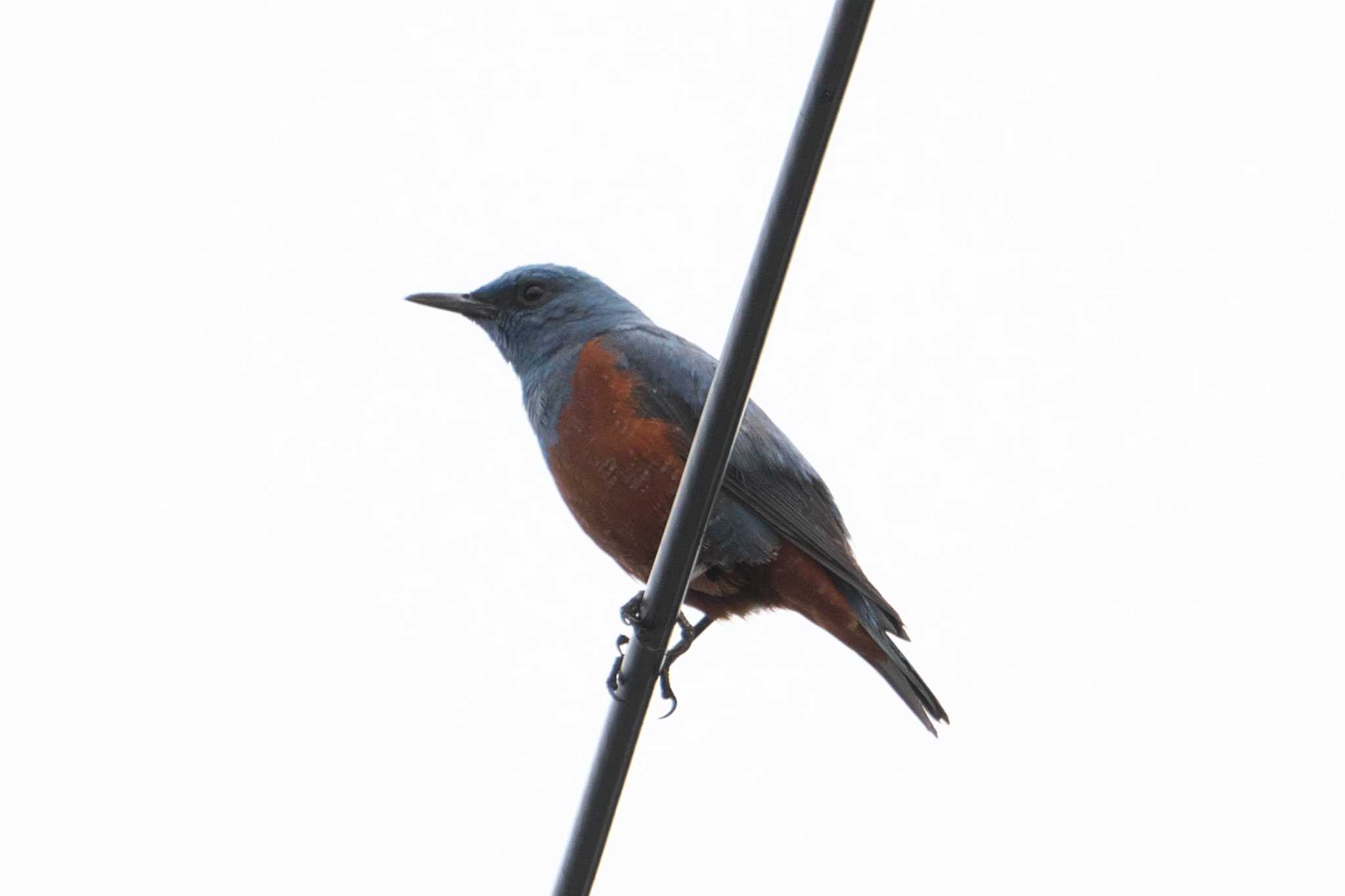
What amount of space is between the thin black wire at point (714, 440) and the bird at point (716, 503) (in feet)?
6.11

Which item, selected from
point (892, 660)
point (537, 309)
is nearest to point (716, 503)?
point (892, 660)

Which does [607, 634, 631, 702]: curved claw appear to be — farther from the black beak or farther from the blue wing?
the black beak

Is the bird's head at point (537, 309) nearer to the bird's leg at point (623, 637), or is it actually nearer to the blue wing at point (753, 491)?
the blue wing at point (753, 491)

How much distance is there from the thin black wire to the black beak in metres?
3.62

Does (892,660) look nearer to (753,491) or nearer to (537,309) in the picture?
(753,491)

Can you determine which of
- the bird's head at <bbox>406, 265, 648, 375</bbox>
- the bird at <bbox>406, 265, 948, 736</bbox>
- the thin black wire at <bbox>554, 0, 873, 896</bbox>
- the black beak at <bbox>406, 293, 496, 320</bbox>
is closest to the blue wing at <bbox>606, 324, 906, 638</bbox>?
the bird at <bbox>406, 265, 948, 736</bbox>

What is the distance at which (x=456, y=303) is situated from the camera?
22.5 ft

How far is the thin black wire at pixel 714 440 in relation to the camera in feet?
8.61

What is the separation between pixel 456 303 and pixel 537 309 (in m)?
0.48

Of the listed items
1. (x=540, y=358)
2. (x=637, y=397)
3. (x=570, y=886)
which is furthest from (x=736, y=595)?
(x=570, y=886)

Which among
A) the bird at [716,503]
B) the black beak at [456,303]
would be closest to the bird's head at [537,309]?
the black beak at [456,303]

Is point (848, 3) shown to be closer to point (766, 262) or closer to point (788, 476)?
point (766, 262)

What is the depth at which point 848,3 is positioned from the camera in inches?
100

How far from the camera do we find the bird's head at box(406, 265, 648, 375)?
6.31 meters
